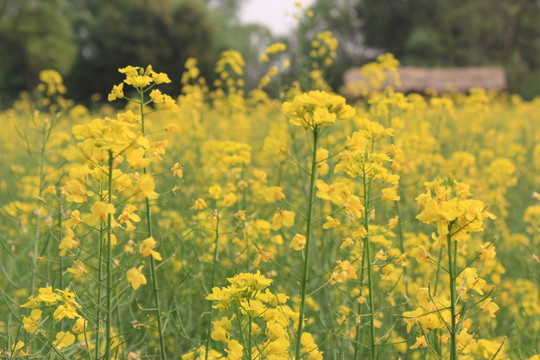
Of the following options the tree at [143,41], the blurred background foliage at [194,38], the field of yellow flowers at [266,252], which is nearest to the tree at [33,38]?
the blurred background foliage at [194,38]

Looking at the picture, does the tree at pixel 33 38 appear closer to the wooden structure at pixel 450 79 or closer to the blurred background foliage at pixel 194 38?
the blurred background foliage at pixel 194 38

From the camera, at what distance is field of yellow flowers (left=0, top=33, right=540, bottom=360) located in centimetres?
136

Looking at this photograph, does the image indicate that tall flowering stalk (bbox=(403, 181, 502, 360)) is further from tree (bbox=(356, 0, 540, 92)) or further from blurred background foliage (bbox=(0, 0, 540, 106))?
tree (bbox=(356, 0, 540, 92))

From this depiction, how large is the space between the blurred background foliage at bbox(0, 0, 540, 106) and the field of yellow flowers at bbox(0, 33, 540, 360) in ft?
53.0

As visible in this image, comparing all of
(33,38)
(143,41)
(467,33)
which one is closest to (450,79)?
(467,33)

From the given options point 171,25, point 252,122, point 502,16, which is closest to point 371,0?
point 502,16

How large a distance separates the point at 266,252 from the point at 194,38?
68.5 feet

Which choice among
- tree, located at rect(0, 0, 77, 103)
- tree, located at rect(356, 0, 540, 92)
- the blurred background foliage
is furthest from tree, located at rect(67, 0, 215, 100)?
tree, located at rect(356, 0, 540, 92)

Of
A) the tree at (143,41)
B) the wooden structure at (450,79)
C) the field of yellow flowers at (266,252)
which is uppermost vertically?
the tree at (143,41)

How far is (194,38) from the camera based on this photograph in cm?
2138

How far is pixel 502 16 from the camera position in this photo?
2259cm

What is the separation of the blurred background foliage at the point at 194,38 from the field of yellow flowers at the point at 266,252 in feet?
53.0

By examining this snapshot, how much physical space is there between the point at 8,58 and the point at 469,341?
Answer: 887 inches

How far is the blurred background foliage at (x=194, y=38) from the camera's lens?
2027 centimetres
